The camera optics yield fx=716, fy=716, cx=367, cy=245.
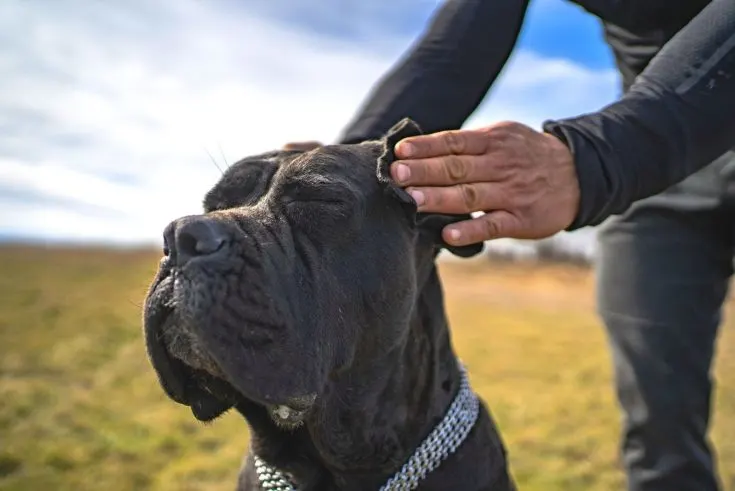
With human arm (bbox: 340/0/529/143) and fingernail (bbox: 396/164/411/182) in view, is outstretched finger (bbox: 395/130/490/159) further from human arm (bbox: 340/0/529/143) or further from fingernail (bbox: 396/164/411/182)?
human arm (bbox: 340/0/529/143)

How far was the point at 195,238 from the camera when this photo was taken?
1741mm

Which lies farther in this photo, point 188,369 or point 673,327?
point 673,327

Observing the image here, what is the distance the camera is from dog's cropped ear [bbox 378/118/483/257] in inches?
83.0

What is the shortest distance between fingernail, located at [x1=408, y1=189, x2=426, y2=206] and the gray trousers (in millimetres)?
1315

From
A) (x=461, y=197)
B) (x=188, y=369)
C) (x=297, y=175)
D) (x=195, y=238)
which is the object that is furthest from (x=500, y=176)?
(x=188, y=369)

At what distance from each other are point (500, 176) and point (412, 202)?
262 mm

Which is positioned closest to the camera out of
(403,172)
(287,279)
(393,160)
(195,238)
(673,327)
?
(195,238)

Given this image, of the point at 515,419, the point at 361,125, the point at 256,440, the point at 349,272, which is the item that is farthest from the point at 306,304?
the point at 515,419

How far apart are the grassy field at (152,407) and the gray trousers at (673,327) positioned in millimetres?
1931

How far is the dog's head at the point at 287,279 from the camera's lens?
175cm

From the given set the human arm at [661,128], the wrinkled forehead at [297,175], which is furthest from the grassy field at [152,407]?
the human arm at [661,128]

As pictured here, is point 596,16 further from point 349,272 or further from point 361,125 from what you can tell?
point 349,272

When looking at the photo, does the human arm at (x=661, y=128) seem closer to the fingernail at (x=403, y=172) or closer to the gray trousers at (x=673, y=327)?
the fingernail at (x=403, y=172)

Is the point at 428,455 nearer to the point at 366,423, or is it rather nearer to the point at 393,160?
the point at 366,423
